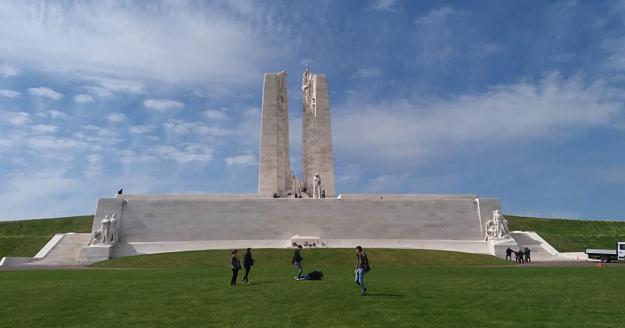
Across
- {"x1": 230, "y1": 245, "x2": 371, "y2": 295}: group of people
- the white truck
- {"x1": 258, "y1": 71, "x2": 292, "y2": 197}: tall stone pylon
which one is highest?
{"x1": 258, "y1": 71, "x2": 292, "y2": 197}: tall stone pylon

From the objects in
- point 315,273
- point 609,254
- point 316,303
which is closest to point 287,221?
point 609,254

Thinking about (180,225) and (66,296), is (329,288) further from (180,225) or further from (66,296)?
(180,225)

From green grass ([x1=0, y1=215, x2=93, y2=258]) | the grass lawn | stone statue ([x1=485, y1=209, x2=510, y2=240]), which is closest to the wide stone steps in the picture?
stone statue ([x1=485, y1=209, x2=510, y2=240])

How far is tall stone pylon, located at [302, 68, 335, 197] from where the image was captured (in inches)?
1950

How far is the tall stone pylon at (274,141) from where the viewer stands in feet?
157

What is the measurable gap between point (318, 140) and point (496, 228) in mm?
18250

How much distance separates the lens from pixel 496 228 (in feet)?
137

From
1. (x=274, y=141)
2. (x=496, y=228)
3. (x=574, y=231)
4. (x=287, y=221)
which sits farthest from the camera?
(x=574, y=231)

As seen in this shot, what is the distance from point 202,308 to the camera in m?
12.3

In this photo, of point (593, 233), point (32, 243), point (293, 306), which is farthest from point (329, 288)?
point (593, 233)

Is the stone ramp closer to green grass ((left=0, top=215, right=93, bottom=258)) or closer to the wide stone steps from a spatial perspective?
green grass ((left=0, top=215, right=93, bottom=258))

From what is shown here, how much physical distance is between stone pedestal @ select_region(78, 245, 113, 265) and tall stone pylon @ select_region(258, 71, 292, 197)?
14.8m

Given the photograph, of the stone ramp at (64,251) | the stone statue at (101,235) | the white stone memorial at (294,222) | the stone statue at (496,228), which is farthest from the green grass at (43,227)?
the stone statue at (496,228)

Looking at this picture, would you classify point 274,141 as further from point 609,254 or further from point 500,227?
point 609,254
